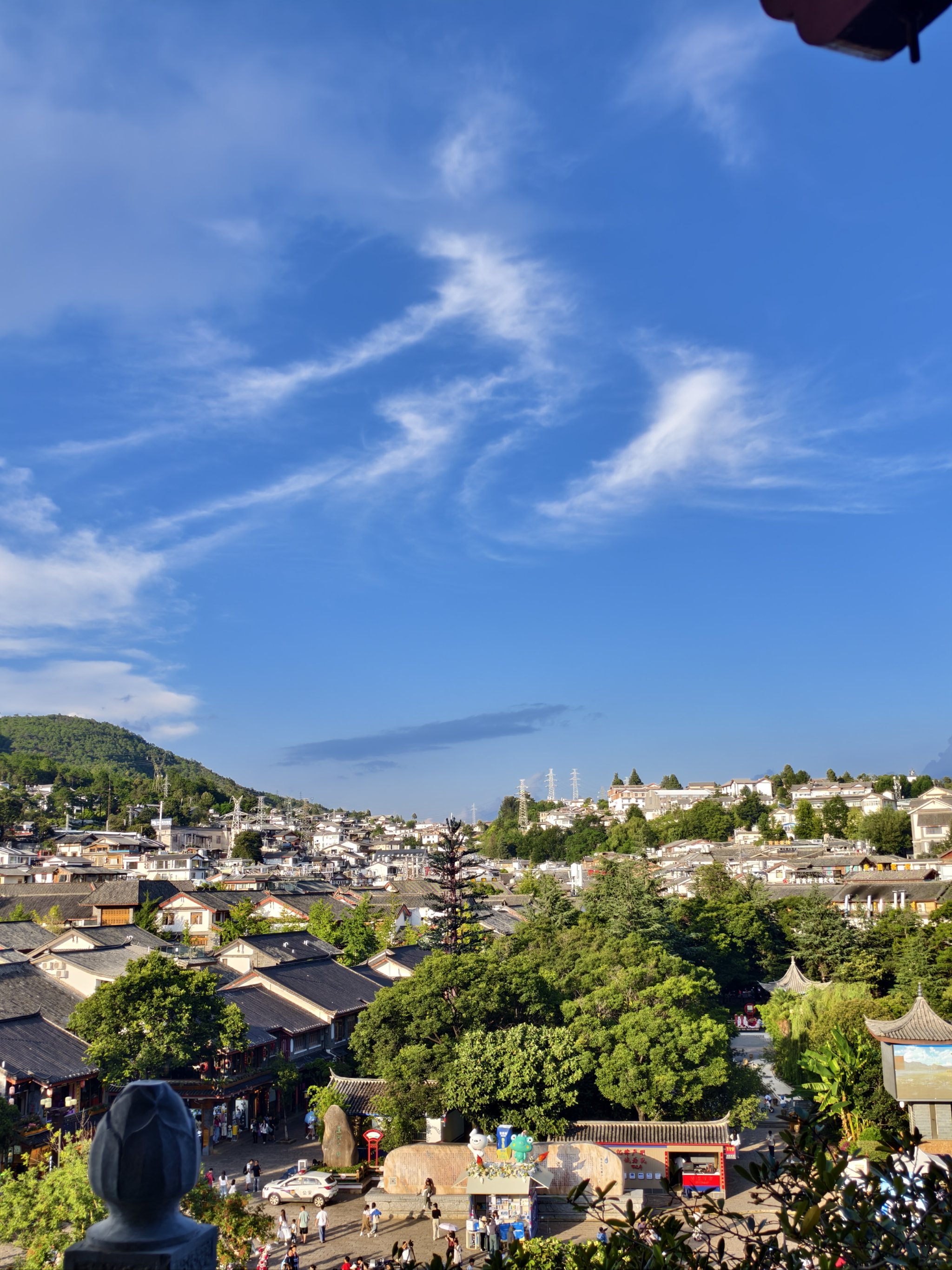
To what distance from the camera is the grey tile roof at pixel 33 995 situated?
30828 mm

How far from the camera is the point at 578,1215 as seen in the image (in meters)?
22.9

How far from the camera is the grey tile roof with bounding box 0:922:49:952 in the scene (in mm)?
43656

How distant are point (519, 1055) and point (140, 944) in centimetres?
2486

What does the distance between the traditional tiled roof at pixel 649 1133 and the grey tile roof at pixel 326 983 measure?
43.3 ft

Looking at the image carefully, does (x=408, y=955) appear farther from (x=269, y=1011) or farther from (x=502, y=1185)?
(x=502, y=1185)

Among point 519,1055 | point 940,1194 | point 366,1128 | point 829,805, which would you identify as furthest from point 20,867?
point 940,1194

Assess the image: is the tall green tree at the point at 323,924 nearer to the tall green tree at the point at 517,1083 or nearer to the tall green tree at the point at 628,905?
the tall green tree at the point at 628,905

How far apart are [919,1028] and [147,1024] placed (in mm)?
21130

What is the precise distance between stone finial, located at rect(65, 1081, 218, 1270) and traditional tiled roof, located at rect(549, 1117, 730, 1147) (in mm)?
23868

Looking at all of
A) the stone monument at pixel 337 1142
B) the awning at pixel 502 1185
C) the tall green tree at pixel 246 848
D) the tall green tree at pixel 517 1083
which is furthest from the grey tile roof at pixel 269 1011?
the tall green tree at pixel 246 848

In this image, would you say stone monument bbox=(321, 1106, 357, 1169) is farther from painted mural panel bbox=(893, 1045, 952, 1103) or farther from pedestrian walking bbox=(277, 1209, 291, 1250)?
painted mural panel bbox=(893, 1045, 952, 1103)

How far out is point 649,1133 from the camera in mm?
24625

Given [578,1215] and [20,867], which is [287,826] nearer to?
[20,867]

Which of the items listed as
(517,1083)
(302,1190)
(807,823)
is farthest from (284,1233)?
(807,823)
